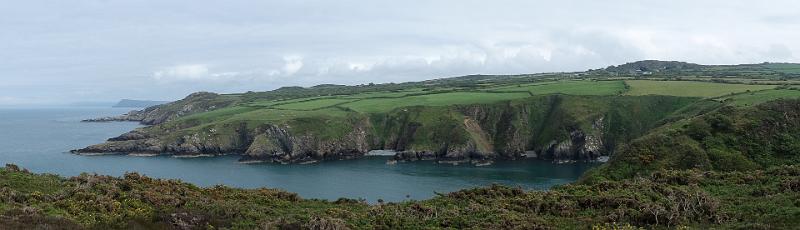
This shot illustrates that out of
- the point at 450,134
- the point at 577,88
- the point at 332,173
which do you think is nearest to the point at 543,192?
the point at 332,173

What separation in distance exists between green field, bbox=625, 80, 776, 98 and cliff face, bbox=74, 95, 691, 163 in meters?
5.54

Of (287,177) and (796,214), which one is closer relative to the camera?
(796,214)

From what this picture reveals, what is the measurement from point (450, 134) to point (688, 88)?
5918 centimetres

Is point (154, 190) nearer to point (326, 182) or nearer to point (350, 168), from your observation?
point (326, 182)

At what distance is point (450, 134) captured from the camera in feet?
402

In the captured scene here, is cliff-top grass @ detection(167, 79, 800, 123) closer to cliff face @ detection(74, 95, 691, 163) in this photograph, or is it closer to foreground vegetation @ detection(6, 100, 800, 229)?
cliff face @ detection(74, 95, 691, 163)

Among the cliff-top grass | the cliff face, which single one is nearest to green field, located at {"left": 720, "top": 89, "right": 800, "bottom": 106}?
the cliff-top grass

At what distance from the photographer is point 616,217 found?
84.8ft

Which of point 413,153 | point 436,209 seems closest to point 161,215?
point 436,209

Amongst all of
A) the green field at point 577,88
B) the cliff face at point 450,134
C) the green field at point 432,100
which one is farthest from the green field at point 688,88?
the green field at point 432,100

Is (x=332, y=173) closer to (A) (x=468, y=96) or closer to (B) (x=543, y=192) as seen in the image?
(A) (x=468, y=96)

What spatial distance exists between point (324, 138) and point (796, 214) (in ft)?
346

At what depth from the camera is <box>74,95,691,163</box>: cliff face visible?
118 m

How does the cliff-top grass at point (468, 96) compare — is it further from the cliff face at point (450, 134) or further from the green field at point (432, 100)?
the cliff face at point (450, 134)
